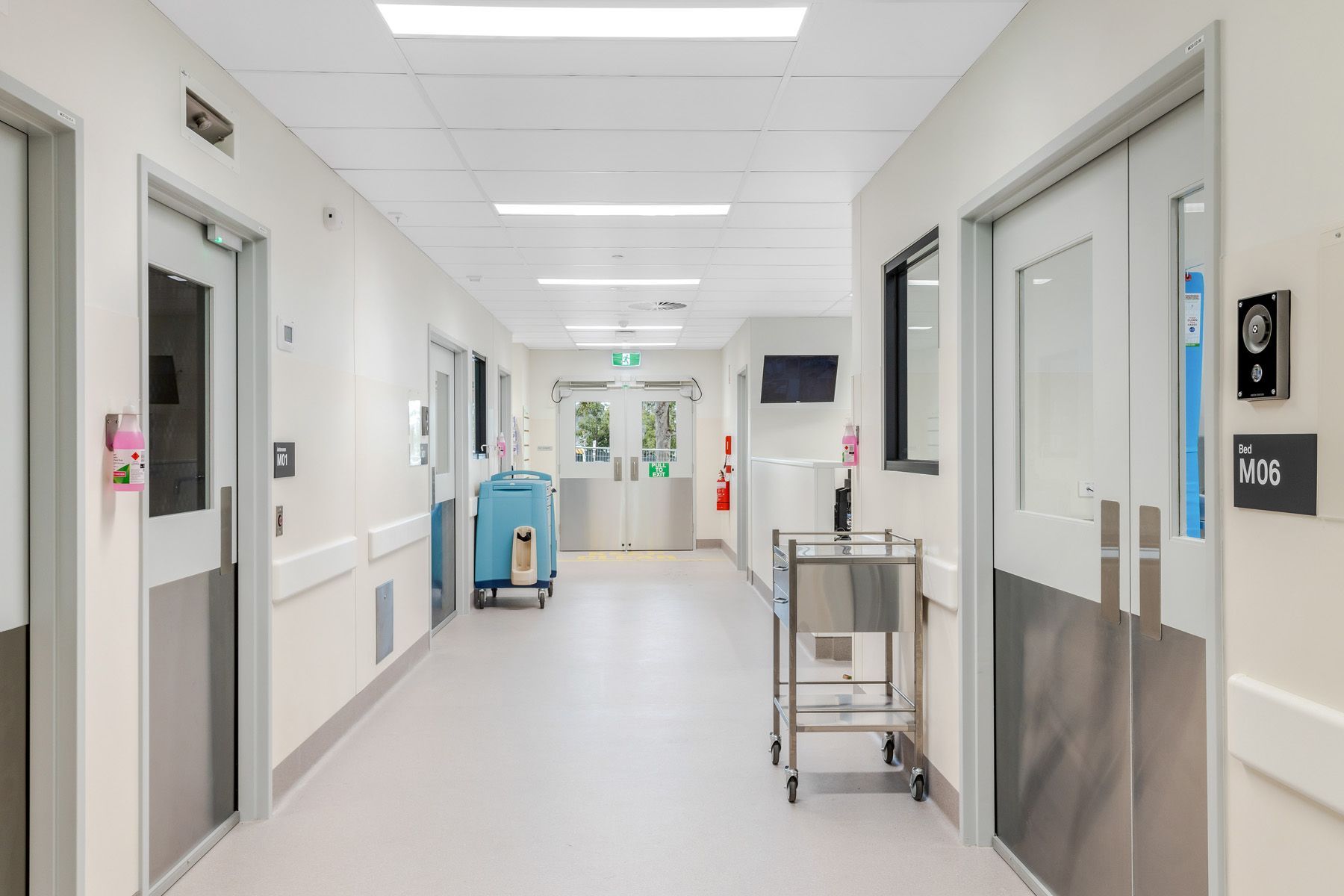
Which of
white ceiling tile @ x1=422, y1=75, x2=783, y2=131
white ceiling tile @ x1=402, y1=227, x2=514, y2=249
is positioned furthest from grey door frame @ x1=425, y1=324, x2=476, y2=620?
white ceiling tile @ x1=422, y1=75, x2=783, y2=131

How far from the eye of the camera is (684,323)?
8.71 meters

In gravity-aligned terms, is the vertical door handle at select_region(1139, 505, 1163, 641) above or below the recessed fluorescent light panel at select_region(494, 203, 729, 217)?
below

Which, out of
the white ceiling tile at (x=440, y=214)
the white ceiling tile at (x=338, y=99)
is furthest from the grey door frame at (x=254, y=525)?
the white ceiling tile at (x=440, y=214)

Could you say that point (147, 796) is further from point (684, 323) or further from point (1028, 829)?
point (684, 323)

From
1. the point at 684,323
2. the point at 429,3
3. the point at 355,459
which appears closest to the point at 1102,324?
the point at 429,3

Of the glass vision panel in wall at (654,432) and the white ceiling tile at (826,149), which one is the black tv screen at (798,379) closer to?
the glass vision panel in wall at (654,432)

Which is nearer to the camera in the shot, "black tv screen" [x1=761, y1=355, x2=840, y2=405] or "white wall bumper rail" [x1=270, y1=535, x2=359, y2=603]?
"white wall bumper rail" [x1=270, y1=535, x2=359, y2=603]

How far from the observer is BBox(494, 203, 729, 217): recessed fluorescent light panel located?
448cm

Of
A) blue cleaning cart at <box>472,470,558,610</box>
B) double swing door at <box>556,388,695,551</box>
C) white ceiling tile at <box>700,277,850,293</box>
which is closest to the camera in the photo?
white ceiling tile at <box>700,277,850,293</box>

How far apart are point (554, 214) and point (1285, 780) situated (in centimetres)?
401

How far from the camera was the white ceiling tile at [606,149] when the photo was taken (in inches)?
136

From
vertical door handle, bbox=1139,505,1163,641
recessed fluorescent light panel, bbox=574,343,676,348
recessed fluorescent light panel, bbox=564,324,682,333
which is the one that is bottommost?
vertical door handle, bbox=1139,505,1163,641

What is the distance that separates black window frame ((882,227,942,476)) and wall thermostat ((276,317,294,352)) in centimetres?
256

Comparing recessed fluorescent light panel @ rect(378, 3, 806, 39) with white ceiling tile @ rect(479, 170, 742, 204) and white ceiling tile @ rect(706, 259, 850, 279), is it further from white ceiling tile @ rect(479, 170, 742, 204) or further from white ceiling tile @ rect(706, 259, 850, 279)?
white ceiling tile @ rect(706, 259, 850, 279)
